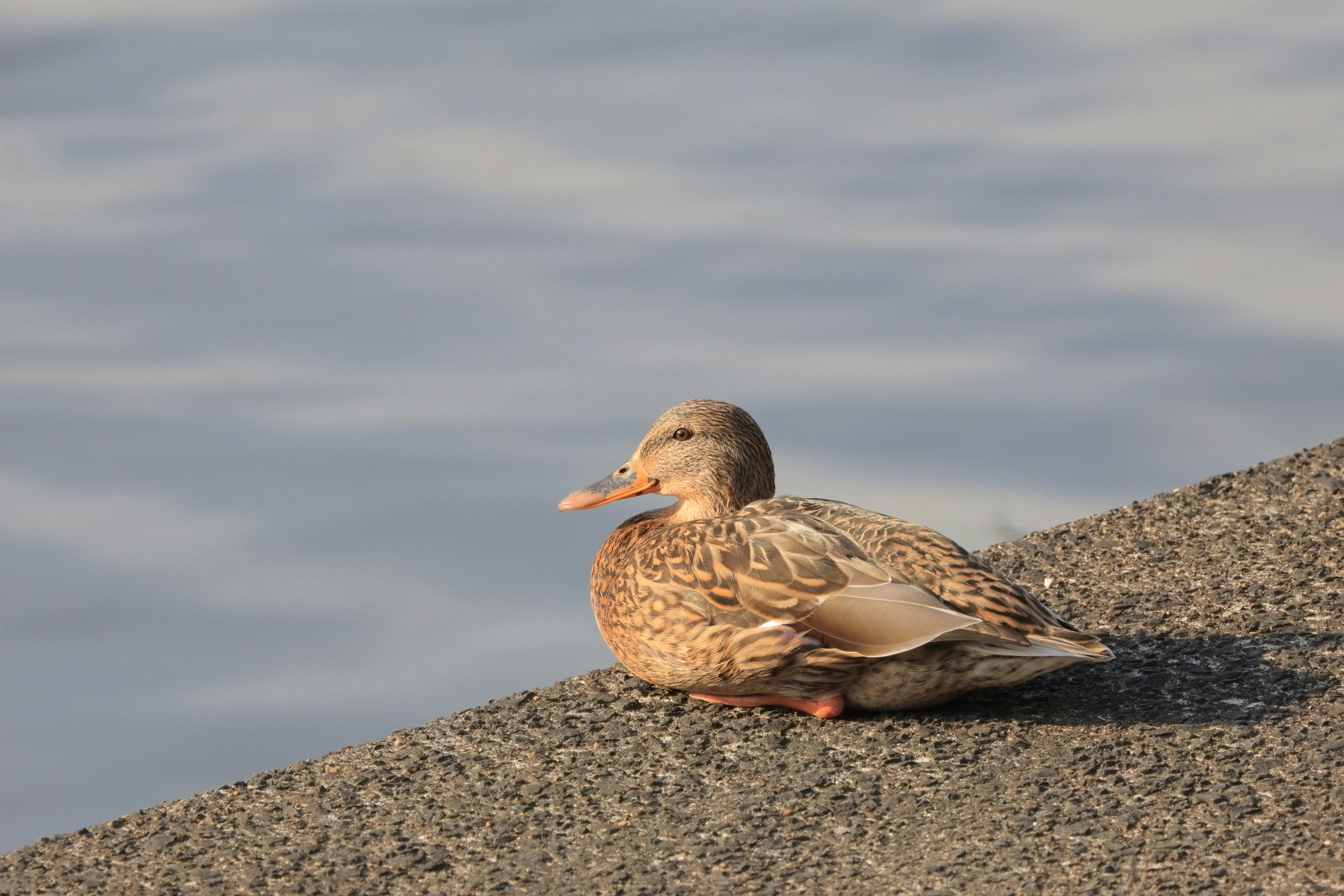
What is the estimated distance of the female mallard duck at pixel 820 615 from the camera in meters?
4.53

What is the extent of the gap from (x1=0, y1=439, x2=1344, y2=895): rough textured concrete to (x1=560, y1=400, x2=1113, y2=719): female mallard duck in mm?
156

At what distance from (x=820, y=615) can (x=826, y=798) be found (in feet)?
1.90

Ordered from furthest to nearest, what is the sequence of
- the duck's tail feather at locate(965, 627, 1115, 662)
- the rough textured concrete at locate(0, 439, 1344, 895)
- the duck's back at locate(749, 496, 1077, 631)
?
the duck's back at locate(749, 496, 1077, 631) → the duck's tail feather at locate(965, 627, 1115, 662) → the rough textured concrete at locate(0, 439, 1344, 895)

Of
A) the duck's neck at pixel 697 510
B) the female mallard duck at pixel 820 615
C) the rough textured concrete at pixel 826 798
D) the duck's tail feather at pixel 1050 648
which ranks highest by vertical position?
the duck's neck at pixel 697 510

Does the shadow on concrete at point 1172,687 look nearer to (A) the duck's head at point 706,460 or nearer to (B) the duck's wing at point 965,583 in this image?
(B) the duck's wing at point 965,583

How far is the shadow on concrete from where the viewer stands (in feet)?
15.6

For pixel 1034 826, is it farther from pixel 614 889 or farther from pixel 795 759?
pixel 614 889

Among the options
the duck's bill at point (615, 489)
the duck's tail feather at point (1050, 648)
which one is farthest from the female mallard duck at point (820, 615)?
the duck's bill at point (615, 489)

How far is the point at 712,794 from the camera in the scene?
14.4 feet

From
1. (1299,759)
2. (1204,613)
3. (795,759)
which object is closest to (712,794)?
(795,759)

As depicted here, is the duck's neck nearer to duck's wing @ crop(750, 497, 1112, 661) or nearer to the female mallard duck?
the female mallard duck

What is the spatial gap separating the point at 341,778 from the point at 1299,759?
2878mm

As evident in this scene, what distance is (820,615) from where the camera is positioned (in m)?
4.61

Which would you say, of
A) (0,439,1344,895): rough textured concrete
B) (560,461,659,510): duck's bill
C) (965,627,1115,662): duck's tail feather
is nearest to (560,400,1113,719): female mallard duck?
(965,627,1115,662): duck's tail feather
